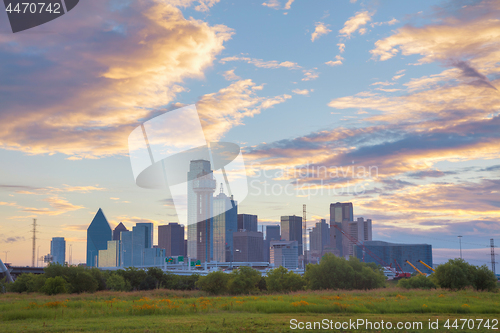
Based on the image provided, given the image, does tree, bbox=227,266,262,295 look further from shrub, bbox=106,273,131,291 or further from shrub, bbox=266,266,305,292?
shrub, bbox=106,273,131,291

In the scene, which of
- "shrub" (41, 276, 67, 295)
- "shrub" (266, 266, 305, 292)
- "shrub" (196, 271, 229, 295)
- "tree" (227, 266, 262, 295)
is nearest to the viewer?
"shrub" (41, 276, 67, 295)

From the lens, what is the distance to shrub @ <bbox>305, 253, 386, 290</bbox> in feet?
213

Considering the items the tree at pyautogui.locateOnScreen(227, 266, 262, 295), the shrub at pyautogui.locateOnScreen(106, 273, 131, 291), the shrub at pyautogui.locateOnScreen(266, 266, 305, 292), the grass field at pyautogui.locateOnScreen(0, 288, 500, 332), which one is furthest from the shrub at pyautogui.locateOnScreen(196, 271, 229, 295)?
the grass field at pyautogui.locateOnScreen(0, 288, 500, 332)

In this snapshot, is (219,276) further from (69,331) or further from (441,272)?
(69,331)

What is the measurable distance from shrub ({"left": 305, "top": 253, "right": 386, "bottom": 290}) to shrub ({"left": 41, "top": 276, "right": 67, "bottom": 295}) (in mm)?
37813

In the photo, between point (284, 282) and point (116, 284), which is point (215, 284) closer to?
point (284, 282)

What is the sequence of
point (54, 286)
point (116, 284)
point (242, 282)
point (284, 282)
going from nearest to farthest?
point (54, 286), point (242, 282), point (284, 282), point (116, 284)

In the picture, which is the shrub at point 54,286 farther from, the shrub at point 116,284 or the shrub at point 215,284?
the shrub at point 215,284

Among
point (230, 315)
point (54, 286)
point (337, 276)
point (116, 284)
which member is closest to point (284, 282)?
point (337, 276)

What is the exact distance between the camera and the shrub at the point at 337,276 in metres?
65.0

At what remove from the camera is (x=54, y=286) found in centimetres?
6222

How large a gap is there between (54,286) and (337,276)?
43.1 metres

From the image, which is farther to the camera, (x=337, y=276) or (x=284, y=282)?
(x=284, y=282)

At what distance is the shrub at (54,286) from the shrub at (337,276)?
124ft
